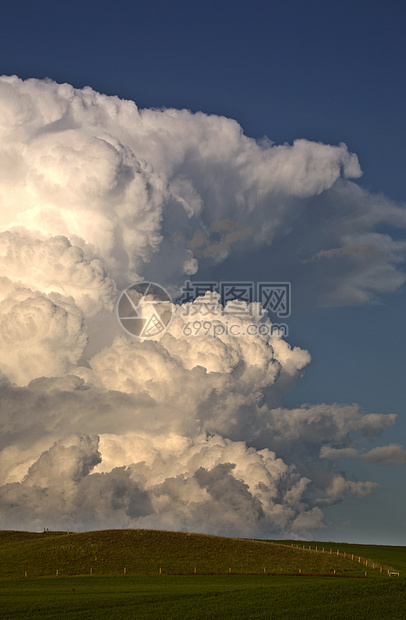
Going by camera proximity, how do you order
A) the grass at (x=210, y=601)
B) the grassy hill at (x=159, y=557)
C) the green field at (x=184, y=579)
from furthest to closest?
the grassy hill at (x=159, y=557) → the green field at (x=184, y=579) → the grass at (x=210, y=601)

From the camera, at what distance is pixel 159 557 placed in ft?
410

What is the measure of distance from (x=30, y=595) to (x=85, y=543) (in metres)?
54.4

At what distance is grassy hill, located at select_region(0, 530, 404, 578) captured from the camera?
372 feet

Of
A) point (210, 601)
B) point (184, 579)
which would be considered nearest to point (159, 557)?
point (184, 579)

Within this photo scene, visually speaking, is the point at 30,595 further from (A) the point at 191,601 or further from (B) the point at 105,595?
(A) the point at 191,601

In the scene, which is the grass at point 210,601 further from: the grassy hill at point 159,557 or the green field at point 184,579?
the grassy hill at point 159,557

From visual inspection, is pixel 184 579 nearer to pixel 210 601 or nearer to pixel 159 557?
pixel 159 557

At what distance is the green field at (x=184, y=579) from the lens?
68.1m

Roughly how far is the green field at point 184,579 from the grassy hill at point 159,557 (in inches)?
7.1

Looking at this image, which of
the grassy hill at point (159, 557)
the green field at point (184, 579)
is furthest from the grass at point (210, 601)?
the grassy hill at point (159, 557)

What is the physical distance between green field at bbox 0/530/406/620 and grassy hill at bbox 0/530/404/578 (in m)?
0.18

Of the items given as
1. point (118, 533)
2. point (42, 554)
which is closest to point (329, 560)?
point (118, 533)

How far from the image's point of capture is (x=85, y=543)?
134 metres

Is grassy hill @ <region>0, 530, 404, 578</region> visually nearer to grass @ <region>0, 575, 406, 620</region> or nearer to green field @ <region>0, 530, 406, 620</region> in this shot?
green field @ <region>0, 530, 406, 620</region>
